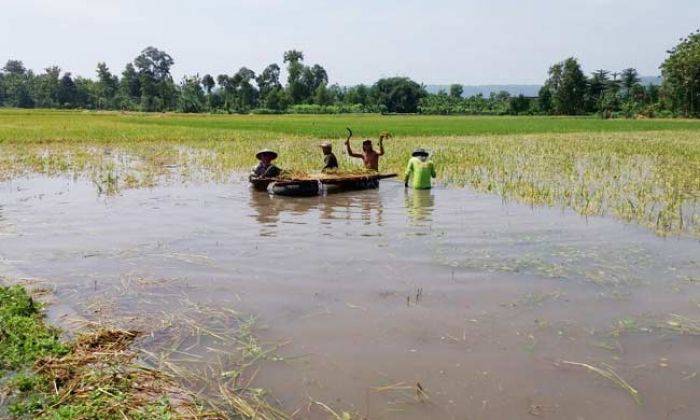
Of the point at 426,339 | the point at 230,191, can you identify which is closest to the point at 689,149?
the point at 230,191

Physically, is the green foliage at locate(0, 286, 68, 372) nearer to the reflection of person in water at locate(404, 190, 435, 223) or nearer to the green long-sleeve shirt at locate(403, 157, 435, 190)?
the reflection of person in water at locate(404, 190, 435, 223)

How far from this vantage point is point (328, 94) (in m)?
74.8

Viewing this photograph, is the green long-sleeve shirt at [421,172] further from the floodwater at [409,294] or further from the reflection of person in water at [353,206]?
the floodwater at [409,294]

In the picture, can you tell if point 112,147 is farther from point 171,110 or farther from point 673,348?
point 171,110

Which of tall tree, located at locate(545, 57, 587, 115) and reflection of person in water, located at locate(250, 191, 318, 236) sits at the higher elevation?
tall tree, located at locate(545, 57, 587, 115)

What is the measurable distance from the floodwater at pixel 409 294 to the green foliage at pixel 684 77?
48585 millimetres

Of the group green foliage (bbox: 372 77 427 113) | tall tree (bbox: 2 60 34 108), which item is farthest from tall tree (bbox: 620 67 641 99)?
tall tree (bbox: 2 60 34 108)

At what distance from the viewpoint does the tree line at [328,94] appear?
2121 inches

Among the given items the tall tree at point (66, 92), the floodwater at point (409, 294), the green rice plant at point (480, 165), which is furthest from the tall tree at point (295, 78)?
the floodwater at point (409, 294)

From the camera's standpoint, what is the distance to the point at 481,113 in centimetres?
7038

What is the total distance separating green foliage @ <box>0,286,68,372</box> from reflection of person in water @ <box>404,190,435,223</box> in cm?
498

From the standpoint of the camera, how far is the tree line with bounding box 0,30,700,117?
5388 cm

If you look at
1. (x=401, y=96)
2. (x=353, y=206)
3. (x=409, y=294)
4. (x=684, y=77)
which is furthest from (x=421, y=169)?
(x=401, y=96)

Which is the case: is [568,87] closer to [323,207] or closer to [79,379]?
[323,207]
